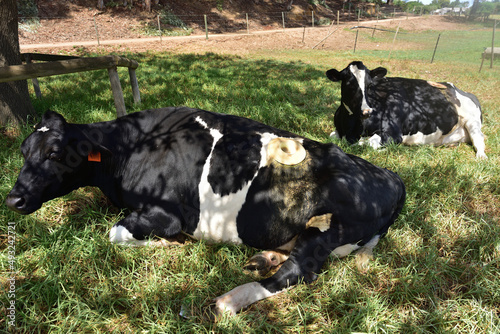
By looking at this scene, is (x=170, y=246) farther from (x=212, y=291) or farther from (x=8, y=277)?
(x=8, y=277)

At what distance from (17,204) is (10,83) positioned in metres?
3.21

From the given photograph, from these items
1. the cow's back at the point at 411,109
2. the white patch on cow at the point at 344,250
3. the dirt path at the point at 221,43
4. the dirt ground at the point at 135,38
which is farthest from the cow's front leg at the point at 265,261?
the dirt ground at the point at 135,38

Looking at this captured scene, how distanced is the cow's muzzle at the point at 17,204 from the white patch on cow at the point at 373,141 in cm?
430

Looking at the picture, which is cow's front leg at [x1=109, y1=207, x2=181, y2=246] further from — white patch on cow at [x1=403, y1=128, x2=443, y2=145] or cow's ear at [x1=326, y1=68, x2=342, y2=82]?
white patch on cow at [x1=403, y1=128, x2=443, y2=145]

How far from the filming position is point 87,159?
9.09ft

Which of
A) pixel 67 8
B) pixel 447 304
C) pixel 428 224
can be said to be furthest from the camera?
pixel 67 8

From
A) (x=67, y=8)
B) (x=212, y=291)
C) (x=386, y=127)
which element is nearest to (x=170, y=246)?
(x=212, y=291)

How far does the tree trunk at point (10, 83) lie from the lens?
14.1 ft

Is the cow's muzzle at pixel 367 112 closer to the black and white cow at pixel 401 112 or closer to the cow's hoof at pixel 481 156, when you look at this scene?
the black and white cow at pixel 401 112

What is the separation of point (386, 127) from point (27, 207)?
15.9ft

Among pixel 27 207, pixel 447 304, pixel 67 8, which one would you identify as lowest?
pixel 447 304

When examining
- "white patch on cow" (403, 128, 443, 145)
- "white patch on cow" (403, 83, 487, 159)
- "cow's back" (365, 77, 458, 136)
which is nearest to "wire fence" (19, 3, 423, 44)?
"cow's back" (365, 77, 458, 136)

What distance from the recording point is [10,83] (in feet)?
14.8

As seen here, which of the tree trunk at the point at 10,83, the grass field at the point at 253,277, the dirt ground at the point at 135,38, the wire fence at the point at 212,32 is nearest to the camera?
the grass field at the point at 253,277
